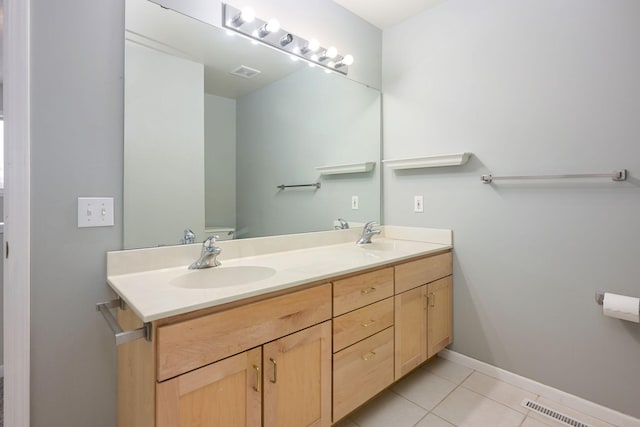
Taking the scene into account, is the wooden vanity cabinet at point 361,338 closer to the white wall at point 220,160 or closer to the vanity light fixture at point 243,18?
the white wall at point 220,160

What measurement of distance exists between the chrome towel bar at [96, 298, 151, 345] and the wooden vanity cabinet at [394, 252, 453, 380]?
1.16 meters

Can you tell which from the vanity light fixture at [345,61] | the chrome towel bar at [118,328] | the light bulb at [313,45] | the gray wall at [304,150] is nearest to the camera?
the chrome towel bar at [118,328]

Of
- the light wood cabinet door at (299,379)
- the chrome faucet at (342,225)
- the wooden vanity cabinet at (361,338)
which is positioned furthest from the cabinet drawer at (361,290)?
the chrome faucet at (342,225)

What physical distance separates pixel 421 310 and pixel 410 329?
138mm

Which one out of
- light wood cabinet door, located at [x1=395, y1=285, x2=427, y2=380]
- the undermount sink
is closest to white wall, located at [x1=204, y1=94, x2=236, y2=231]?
the undermount sink

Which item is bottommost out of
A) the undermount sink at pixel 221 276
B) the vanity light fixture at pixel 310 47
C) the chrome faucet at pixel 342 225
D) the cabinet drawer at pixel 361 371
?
the cabinet drawer at pixel 361 371

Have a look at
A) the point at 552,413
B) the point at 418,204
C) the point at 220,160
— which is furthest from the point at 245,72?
the point at 552,413

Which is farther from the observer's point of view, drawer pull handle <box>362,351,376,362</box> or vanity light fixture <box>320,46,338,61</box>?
vanity light fixture <box>320,46,338,61</box>

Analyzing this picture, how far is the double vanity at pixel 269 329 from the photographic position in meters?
0.92

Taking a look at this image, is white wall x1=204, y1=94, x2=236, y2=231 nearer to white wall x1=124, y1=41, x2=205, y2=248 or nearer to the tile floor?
white wall x1=124, y1=41, x2=205, y2=248

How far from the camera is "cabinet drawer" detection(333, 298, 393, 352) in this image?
4.45ft

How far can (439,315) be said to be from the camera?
196 cm

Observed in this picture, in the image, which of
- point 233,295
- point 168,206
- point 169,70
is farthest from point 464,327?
point 169,70

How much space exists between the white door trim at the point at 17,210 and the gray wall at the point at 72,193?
28mm
